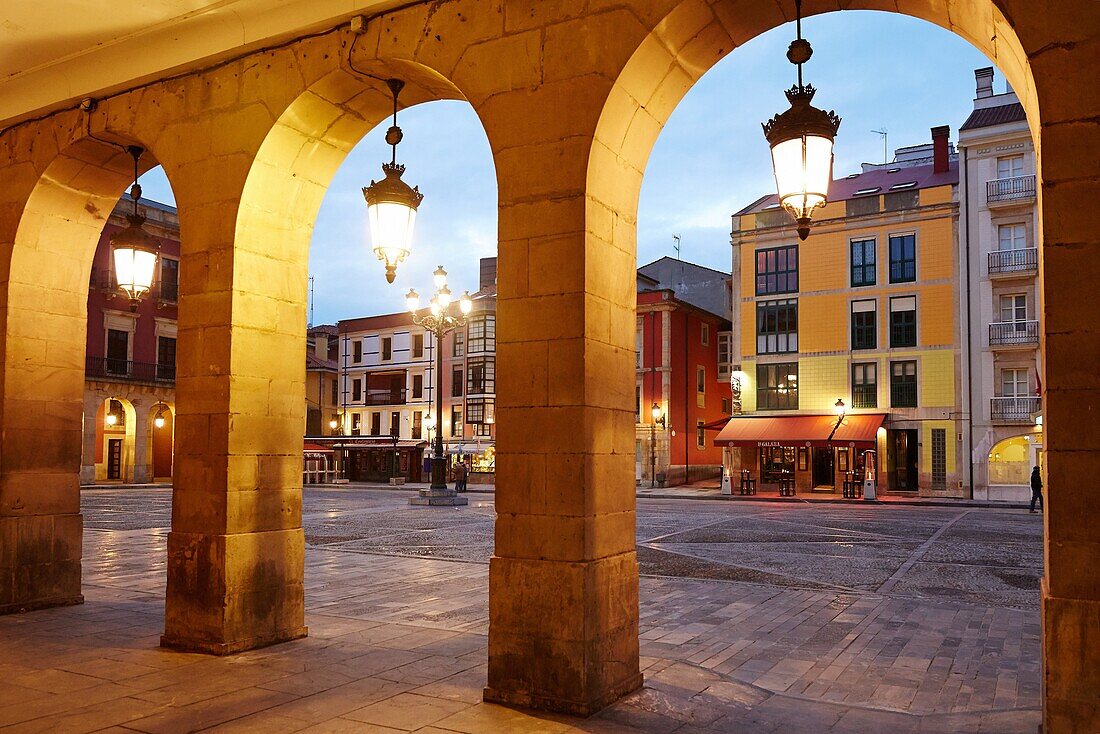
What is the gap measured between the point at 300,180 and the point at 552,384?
116 inches

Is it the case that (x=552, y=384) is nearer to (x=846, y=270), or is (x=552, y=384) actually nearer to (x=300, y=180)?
(x=300, y=180)

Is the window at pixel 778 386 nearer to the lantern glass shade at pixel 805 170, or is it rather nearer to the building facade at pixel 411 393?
the building facade at pixel 411 393

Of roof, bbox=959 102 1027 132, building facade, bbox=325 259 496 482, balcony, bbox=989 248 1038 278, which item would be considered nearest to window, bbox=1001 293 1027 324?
balcony, bbox=989 248 1038 278

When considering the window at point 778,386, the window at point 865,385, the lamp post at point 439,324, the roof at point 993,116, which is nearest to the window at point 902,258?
the window at point 865,385

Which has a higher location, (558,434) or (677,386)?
(677,386)

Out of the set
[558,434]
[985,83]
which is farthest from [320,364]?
[558,434]

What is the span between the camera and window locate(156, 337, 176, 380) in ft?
129

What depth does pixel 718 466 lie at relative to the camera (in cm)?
4216

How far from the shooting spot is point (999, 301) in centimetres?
2936

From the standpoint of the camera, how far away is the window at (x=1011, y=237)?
95.0 ft

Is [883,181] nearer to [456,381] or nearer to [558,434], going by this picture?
[456,381]

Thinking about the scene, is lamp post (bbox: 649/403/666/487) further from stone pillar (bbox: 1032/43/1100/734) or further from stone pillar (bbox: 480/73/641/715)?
stone pillar (bbox: 1032/43/1100/734)

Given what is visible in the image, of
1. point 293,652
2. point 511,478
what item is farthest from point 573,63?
point 293,652

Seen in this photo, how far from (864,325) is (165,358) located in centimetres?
3119
